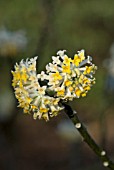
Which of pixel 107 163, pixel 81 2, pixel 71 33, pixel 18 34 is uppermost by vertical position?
pixel 81 2

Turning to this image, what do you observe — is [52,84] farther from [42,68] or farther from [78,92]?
[42,68]

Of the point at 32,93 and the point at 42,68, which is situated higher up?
the point at 42,68

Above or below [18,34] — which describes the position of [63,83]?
below

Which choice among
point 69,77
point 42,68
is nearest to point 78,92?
point 69,77

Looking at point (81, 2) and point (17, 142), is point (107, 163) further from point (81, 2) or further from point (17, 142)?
point (81, 2)

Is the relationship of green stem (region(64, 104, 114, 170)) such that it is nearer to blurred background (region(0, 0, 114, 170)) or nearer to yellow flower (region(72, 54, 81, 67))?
yellow flower (region(72, 54, 81, 67))

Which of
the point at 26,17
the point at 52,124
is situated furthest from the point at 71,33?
the point at 52,124

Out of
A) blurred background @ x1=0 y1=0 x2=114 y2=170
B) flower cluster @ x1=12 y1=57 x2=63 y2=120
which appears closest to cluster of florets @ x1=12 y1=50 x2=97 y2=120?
flower cluster @ x1=12 y1=57 x2=63 y2=120
